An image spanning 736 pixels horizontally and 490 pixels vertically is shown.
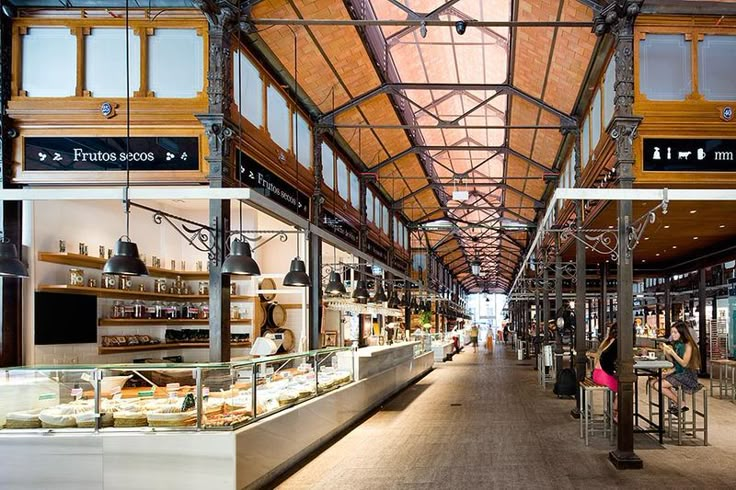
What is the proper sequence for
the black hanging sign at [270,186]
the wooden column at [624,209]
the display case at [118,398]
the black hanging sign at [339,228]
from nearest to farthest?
Result: the display case at [118,398] → the wooden column at [624,209] → the black hanging sign at [270,186] → the black hanging sign at [339,228]

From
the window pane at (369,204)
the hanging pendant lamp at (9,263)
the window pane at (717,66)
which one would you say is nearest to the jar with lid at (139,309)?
the hanging pendant lamp at (9,263)

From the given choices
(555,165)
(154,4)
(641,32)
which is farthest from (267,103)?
(555,165)

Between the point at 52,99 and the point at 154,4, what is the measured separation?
5.32 feet

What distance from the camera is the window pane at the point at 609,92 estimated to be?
9547mm

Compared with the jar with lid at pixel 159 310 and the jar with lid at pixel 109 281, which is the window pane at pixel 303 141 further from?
the jar with lid at pixel 109 281

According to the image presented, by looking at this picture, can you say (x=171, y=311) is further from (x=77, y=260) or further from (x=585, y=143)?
(x=585, y=143)

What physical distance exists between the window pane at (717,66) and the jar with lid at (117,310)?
8239mm

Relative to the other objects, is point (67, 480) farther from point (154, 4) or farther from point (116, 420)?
point (154, 4)

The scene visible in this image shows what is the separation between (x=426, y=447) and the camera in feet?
28.6

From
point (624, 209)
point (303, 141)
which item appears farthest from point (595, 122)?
point (303, 141)

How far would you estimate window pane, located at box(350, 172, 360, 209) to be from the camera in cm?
1628

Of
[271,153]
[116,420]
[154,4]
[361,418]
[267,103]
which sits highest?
[154,4]

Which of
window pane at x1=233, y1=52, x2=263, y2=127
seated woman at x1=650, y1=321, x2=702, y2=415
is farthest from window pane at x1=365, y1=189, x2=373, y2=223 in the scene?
seated woman at x1=650, y1=321, x2=702, y2=415

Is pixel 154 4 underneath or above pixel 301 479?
above
